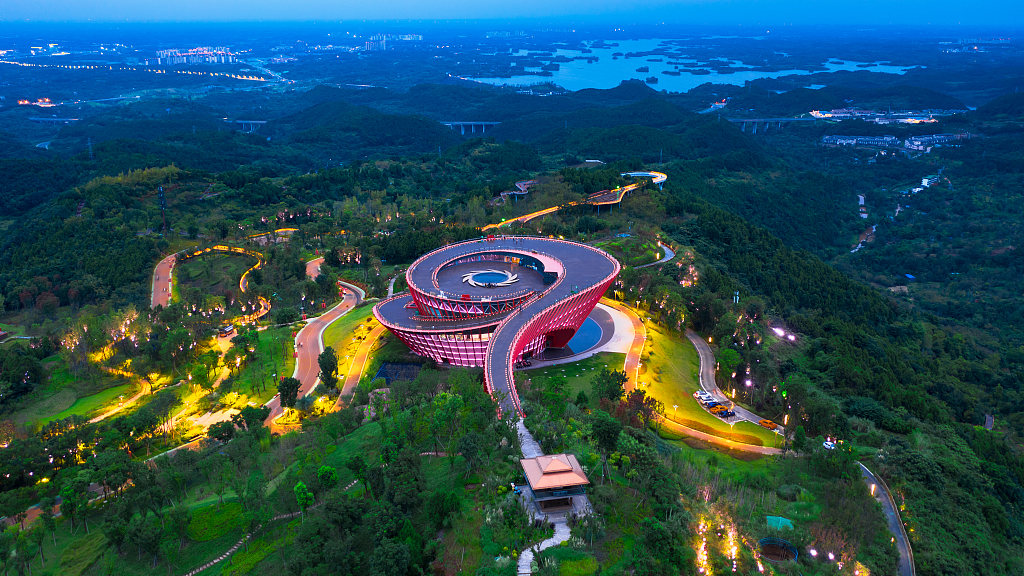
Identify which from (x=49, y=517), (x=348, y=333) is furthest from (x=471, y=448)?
(x=348, y=333)

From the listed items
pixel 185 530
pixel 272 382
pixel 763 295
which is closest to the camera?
pixel 185 530

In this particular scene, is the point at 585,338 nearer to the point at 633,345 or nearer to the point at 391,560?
the point at 633,345

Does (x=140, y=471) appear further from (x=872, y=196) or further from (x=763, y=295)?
(x=872, y=196)

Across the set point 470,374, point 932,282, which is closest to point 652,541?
point 470,374

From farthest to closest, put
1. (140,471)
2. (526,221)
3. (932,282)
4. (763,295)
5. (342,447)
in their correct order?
1. (932,282)
2. (526,221)
3. (763,295)
4. (342,447)
5. (140,471)

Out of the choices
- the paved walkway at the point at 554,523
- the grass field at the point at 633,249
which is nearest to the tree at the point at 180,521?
the paved walkway at the point at 554,523

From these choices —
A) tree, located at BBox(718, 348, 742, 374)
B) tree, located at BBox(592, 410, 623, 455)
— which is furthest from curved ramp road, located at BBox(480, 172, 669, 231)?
tree, located at BBox(592, 410, 623, 455)
